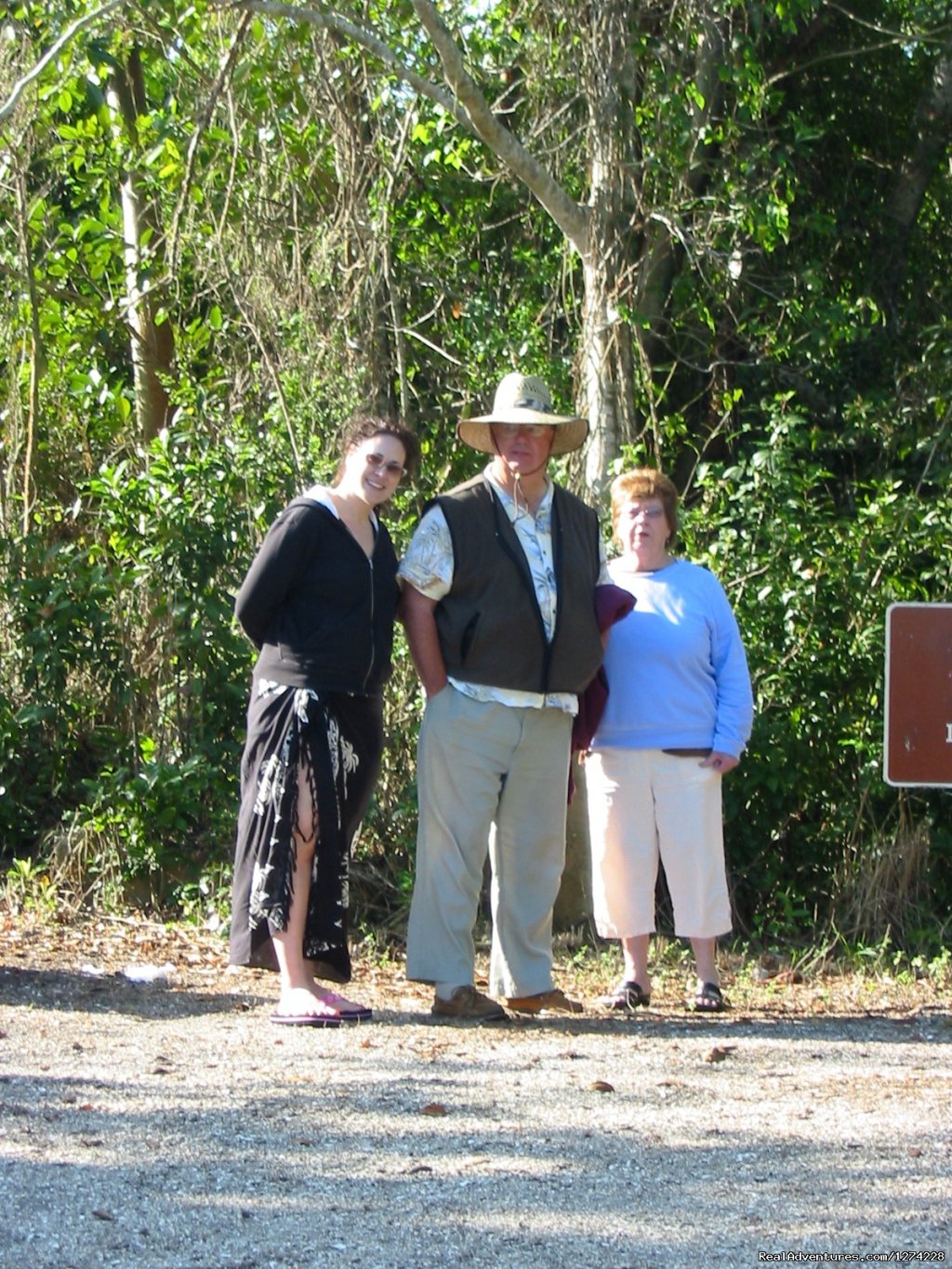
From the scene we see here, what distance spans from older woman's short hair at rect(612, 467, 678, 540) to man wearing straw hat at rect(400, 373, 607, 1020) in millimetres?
250

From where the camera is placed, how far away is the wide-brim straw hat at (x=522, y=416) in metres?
5.86

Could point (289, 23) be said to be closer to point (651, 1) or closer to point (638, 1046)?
point (651, 1)

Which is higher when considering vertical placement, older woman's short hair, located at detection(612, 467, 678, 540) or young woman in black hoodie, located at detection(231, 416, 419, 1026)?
older woman's short hair, located at detection(612, 467, 678, 540)

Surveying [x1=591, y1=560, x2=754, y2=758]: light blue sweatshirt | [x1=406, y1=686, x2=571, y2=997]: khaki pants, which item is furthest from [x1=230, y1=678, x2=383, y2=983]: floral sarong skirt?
[x1=591, y1=560, x2=754, y2=758]: light blue sweatshirt

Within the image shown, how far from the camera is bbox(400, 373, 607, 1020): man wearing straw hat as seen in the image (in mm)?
5715

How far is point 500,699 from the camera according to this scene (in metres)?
5.73

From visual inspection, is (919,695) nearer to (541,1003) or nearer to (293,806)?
(541,1003)

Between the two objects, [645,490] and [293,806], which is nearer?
[293,806]

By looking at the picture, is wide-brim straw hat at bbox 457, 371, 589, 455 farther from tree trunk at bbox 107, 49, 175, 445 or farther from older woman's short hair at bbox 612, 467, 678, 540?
tree trunk at bbox 107, 49, 175, 445

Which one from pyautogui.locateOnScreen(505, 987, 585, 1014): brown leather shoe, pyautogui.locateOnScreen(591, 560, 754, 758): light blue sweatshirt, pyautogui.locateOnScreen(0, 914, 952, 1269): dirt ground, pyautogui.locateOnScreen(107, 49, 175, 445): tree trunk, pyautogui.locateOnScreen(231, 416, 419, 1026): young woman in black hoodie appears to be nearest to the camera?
pyautogui.locateOnScreen(0, 914, 952, 1269): dirt ground

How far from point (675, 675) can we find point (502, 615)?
74 cm

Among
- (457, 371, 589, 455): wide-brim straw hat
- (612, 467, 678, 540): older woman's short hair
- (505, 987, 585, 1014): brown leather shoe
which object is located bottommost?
(505, 987, 585, 1014): brown leather shoe

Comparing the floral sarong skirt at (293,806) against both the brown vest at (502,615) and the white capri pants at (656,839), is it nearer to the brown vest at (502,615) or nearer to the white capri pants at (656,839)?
the brown vest at (502,615)

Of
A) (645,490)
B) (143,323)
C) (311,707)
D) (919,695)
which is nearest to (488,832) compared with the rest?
(311,707)
